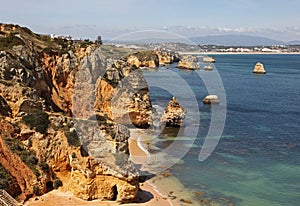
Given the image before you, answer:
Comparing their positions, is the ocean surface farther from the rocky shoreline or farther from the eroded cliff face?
the rocky shoreline

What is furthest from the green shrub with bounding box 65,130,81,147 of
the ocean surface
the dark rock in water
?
the dark rock in water

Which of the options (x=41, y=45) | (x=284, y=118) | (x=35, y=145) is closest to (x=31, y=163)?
(x=35, y=145)

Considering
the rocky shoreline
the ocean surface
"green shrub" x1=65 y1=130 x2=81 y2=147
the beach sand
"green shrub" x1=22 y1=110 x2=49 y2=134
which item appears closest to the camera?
the beach sand

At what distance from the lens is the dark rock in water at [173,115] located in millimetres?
40219

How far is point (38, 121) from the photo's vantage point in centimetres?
2302

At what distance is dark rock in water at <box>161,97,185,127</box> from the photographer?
132ft

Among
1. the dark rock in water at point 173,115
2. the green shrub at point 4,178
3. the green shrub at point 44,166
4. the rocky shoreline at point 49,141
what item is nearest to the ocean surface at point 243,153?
the dark rock in water at point 173,115

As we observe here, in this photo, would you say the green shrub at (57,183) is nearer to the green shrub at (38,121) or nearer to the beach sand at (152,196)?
the beach sand at (152,196)

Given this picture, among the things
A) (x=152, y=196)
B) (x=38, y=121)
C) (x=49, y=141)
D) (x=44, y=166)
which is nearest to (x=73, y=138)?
(x=49, y=141)

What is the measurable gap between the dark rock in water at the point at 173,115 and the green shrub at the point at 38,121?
19.1 metres

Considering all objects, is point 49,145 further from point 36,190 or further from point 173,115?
point 173,115

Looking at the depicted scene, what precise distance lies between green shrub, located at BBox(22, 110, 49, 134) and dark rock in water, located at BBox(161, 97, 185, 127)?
62.8 feet

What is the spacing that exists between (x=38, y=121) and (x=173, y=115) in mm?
20141

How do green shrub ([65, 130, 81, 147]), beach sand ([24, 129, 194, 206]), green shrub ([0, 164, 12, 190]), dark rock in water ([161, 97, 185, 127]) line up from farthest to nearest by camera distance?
dark rock in water ([161, 97, 185, 127]) < green shrub ([65, 130, 81, 147]) < beach sand ([24, 129, 194, 206]) < green shrub ([0, 164, 12, 190])
